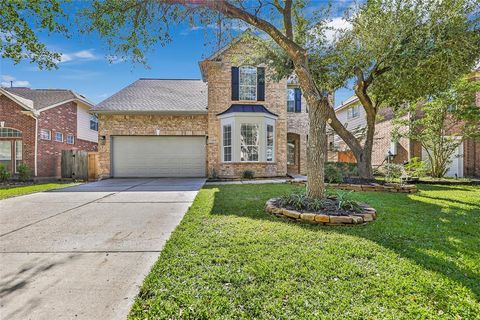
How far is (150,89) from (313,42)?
31.7ft

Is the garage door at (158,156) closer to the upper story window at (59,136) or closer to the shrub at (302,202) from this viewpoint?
the upper story window at (59,136)

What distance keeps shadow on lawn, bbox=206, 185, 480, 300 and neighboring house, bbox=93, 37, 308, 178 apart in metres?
5.85

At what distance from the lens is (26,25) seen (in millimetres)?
5633

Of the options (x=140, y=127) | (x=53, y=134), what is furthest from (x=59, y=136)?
(x=140, y=127)

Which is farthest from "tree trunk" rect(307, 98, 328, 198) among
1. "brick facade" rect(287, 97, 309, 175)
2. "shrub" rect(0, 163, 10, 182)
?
"shrub" rect(0, 163, 10, 182)

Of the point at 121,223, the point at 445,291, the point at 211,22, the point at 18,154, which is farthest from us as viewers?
the point at 18,154

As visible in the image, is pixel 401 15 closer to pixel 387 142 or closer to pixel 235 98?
pixel 235 98

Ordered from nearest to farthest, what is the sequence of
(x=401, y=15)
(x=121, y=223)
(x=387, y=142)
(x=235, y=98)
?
(x=121, y=223)
(x=401, y=15)
(x=235, y=98)
(x=387, y=142)

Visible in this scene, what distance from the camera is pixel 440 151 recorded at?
37.8 ft

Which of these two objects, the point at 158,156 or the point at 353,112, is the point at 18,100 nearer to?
the point at 158,156

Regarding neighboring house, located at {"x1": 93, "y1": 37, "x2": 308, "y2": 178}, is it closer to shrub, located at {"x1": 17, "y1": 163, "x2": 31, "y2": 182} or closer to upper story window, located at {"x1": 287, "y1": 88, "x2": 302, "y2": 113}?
upper story window, located at {"x1": 287, "y1": 88, "x2": 302, "y2": 113}

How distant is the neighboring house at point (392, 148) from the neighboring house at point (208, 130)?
5049 mm

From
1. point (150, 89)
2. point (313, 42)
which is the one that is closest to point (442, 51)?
point (313, 42)

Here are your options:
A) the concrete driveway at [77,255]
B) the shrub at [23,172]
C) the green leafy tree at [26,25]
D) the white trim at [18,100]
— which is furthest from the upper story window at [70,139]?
the concrete driveway at [77,255]
